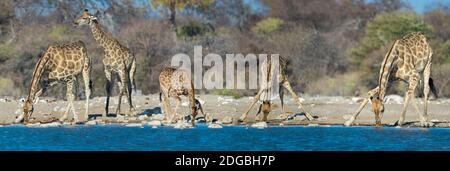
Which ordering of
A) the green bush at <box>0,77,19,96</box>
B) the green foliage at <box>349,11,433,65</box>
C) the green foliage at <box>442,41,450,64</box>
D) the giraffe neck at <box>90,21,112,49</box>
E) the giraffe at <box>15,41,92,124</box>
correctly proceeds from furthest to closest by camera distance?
the green foliage at <box>349,11,433,65</box> → the green foliage at <box>442,41,450,64</box> → the green bush at <box>0,77,19,96</box> → the giraffe neck at <box>90,21,112,49</box> → the giraffe at <box>15,41,92,124</box>

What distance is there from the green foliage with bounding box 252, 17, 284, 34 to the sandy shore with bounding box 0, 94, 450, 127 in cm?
1545

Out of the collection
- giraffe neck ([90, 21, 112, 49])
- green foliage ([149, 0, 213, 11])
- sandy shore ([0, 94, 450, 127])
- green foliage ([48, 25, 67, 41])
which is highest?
green foliage ([149, 0, 213, 11])

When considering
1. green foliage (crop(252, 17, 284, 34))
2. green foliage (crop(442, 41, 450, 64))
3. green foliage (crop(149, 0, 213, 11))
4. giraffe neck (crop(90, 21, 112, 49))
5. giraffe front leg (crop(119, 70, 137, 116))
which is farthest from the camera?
green foliage (crop(252, 17, 284, 34))

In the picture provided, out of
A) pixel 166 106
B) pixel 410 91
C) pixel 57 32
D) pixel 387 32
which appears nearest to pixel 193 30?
pixel 57 32

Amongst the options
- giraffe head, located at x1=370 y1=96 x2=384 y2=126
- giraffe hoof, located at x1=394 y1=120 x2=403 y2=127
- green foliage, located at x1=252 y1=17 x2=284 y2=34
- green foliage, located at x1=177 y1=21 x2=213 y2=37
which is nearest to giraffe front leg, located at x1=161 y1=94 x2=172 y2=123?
giraffe head, located at x1=370 y1=96 x2=384 y2=126

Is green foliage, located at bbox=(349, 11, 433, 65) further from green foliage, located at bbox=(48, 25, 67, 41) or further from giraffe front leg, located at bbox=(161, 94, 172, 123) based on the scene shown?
giraffe front leg, located at bbox=(161, 94, 172, 123)

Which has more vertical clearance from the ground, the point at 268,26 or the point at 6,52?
the point at 268,26

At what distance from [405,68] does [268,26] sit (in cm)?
2223

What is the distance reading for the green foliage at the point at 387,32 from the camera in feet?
115

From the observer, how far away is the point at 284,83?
72.0 feet

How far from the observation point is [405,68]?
2077 cm

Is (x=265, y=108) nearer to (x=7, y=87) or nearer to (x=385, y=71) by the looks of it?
(x=385, y=71)

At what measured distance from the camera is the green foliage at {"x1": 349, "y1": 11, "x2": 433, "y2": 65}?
34969mm
